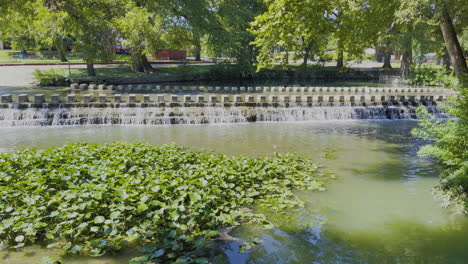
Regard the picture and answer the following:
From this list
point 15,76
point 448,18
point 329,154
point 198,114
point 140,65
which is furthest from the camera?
point 140,65

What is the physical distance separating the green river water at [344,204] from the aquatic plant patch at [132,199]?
30 cm

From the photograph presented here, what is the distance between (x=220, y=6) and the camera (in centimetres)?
3028

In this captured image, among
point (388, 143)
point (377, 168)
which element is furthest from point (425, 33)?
point (377, 168)

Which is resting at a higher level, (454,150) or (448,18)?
(448,18)

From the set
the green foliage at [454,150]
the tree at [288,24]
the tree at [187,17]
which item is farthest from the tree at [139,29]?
the green foliage at [454,150]

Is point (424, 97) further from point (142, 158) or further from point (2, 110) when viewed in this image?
point (2, 110)

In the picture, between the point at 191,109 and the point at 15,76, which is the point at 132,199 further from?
the point at 15,76

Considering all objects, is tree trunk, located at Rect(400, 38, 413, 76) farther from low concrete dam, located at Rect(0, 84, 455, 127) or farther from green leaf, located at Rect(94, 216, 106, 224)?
green leaf, located at Rect(94, 216, 106, 224)

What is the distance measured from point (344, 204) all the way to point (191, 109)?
1071cm

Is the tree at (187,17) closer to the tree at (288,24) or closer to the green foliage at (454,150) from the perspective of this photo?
the tree at (288,24)

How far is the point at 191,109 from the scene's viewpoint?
55.7 feet

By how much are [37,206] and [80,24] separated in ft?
60.4

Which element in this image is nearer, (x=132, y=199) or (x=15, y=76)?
(x=132, y=199)

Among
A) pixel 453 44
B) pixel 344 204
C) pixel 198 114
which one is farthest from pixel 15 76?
pixel 453 44
